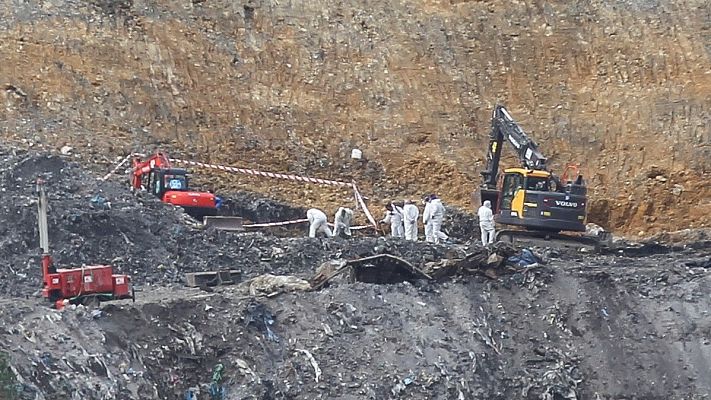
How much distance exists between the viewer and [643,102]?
874 inches

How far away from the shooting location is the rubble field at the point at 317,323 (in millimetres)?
10164

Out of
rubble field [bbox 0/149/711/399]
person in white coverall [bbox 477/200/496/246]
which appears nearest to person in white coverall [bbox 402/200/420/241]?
person in white coverall [bbox 477/200/496/246]

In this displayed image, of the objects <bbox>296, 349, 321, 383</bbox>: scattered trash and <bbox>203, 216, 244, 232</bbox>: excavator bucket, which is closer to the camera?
<bbox>296, 349, 321, 383</bbox>: scattered trash

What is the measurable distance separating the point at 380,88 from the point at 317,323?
39.4 ft

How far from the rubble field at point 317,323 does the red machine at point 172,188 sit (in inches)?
57.7

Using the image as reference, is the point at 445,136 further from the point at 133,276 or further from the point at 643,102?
the point at 133,276

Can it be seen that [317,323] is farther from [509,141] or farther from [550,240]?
[509,141]

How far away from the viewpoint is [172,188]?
670 inches

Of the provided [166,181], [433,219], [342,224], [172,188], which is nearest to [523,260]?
[433,219]

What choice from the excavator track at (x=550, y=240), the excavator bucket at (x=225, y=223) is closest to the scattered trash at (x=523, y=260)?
the excavator track at (x=550, y=240)

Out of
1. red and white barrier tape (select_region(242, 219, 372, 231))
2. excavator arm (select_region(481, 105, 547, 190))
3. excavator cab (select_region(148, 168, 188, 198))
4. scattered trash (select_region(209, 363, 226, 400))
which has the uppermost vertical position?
excavator arm (select_region(481, 105, 547, 190))

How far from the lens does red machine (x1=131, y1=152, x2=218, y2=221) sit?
16672mm

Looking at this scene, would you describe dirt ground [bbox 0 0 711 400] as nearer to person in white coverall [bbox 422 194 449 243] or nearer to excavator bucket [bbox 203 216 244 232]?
person in white coverall [bbox 422 194 449 243]

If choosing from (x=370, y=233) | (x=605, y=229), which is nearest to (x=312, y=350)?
(x=370, y=233)
